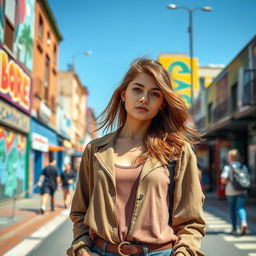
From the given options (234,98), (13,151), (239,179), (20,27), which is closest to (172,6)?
(234,98)

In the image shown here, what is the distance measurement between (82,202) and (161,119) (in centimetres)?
69

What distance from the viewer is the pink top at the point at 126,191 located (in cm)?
191

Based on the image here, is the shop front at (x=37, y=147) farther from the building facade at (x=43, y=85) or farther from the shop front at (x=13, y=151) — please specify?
the shop front at (x=13, y=151)

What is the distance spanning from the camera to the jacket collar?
1923 millimetres

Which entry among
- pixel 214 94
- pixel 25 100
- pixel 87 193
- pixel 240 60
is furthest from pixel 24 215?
pixel 214 94

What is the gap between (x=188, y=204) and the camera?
6.37 feet

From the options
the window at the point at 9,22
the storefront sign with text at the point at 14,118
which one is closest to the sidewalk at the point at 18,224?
the storefront sign with text at the point at 14,118

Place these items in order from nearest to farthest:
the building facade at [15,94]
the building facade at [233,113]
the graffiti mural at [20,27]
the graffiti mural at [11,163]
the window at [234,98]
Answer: the building facade at [15,94] → the graffiti mural at [11,163] → the graffiti mural at [20,27] → the building facade at [233,113] → the window at [234,98]

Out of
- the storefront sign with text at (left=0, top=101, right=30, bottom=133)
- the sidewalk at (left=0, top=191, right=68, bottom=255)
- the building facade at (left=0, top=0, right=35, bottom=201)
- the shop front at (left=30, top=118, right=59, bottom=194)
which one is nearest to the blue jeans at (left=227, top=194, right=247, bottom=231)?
the sidewalk at (left=0, top=191, right=68, bottom=255)

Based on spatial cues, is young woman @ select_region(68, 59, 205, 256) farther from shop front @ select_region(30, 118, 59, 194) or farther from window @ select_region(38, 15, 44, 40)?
window @ select_region(38, 15, 44, 40)

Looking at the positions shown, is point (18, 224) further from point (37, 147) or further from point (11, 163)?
point (37, 147)

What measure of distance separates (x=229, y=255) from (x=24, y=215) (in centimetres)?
673

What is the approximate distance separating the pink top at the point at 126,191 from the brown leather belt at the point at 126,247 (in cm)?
11

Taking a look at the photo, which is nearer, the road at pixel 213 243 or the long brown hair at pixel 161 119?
the long brown hair at pixel 161 119
